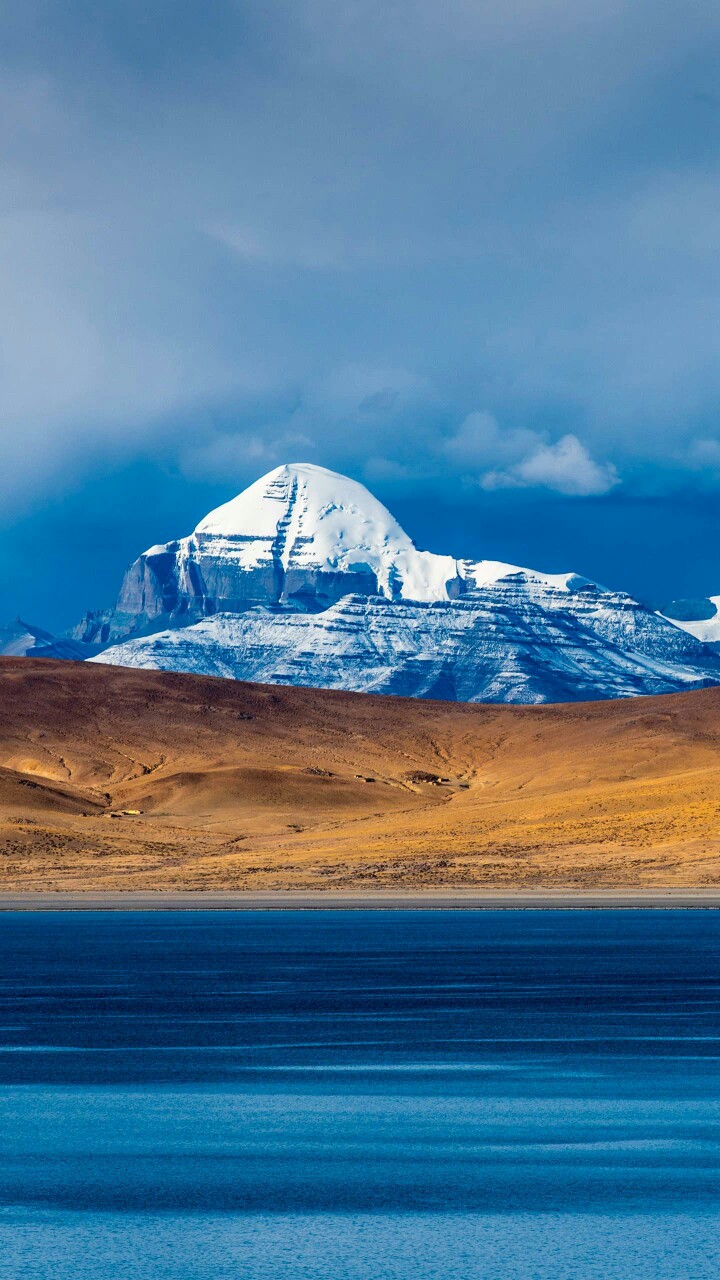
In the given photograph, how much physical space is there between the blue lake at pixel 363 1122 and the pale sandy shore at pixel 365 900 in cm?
3647

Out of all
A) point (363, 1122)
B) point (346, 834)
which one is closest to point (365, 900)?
point (346, 834)

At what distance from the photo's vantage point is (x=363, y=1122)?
2869 cm

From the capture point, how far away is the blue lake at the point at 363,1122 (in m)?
20.6

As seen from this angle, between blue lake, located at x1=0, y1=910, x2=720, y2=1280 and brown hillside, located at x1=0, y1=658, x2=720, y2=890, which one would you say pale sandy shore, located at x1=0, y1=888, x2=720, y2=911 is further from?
blue lake, located at x1=0, y1=910, x2=720, y2=1280

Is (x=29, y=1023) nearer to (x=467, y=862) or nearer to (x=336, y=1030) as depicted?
(x=336, y=1030)

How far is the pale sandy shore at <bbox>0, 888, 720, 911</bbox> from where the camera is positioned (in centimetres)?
9369

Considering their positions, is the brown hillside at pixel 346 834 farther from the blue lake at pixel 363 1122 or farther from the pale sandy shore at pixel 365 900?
the blue lake at pixel 363 1122

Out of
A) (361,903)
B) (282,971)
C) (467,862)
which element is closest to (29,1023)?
(282,971)

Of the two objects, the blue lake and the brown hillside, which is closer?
the blue lake

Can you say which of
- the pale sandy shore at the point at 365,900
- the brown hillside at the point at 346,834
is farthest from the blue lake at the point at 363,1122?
the brown hillside at the point at 346,834

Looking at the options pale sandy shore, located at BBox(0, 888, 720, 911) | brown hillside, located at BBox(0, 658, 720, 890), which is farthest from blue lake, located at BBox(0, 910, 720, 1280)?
brown hillside, located at BBox(0, 658, 720, 890)

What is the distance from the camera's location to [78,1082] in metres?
33.1

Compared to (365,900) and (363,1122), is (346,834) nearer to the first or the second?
(365,900)

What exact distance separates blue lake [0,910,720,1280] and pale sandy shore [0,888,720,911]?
1436 inches
